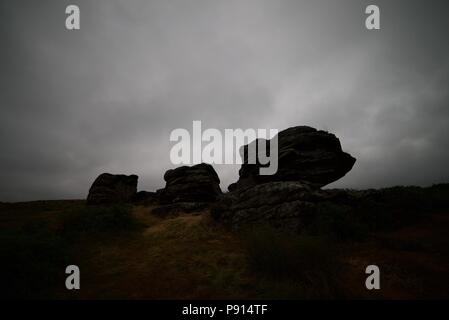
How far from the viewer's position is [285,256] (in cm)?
564

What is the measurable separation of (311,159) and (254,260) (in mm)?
10710

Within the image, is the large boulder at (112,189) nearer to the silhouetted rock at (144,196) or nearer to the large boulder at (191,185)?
the silhouetted rock at (144,196)

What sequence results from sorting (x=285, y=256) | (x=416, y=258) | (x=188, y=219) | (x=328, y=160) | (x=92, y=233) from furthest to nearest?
(x=328, y=160), (x=188, y=219), (x=92, y=233), (x=416, y=258), (x=285, y=256)

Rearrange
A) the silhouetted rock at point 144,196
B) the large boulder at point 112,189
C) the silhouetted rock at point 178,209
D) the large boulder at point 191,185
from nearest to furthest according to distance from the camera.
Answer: the silhouetted rock at point 178,209
the large boulder at point 191,185
the large boulder at point 112,189
the silhouetted rock at point 144,196

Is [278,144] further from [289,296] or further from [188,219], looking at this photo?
[289,296]

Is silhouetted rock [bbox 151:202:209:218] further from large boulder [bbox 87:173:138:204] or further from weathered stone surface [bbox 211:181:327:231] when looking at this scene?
large boulder [bbox 87:173:138:204]

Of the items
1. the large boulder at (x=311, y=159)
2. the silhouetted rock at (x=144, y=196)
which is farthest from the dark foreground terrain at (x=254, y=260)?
the silhouetted rock at (x=144, y=196)

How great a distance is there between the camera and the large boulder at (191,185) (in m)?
19.2

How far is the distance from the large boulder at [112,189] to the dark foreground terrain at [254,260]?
13.4 m

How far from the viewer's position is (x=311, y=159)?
14.8 metres

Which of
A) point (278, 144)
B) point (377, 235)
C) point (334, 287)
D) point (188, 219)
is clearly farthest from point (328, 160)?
point (334, 287)

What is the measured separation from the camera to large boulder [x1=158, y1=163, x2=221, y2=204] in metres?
19.2
